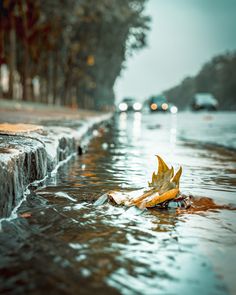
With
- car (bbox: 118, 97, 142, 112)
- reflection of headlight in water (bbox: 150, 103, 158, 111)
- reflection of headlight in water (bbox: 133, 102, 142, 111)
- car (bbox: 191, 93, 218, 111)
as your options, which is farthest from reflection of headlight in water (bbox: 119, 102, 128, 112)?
car (bbox: 191, 93, 218, 111)

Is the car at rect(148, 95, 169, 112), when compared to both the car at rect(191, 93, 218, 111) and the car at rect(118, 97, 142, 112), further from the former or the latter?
the car at rect(118, 97, 142, 112)

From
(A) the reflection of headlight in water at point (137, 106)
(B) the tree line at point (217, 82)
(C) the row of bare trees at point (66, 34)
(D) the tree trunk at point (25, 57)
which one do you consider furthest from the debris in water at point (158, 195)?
(B) the tree line at point (217, 82)

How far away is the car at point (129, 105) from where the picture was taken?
44.3m

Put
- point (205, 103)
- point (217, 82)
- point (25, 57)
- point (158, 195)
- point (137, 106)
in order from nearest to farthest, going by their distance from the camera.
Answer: point (158, 195), point (25, 57), point (205, 103), point (137, 106), point (217, 82)

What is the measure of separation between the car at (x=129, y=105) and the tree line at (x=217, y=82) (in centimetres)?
3969

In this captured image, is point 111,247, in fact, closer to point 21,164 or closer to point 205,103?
point 21,164

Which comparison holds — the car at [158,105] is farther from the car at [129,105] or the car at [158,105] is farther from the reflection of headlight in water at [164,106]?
the car at [129,105]

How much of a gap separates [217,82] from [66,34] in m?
86.2

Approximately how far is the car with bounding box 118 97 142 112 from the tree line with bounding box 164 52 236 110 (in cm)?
3969

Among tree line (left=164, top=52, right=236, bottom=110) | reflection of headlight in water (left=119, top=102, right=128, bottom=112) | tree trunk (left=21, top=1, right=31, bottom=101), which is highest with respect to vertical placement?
tree line (left=164, top=52, right=236, bottom=110)

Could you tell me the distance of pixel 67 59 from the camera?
30.2 m

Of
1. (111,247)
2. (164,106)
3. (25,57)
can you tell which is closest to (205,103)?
(164,106)

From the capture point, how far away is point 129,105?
45.8 meters

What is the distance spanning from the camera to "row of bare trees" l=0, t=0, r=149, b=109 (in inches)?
730
